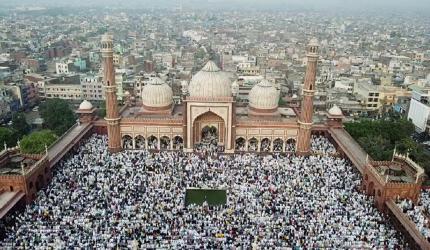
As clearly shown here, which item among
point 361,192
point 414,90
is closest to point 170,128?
point 361,192

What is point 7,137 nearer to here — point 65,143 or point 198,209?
point 65,143

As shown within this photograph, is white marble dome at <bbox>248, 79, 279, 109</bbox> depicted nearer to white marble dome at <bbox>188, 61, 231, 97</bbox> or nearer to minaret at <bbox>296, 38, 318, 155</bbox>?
white marble dome at <bbox>188, 61, 231, 97</bbox>

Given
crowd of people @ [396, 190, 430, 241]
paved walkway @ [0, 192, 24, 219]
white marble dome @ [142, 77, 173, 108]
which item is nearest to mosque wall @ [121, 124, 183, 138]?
white marble dome @ [142, 77, 173, 108]

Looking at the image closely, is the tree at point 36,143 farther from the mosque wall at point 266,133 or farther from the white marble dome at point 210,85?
the mosque wall at point 266,133

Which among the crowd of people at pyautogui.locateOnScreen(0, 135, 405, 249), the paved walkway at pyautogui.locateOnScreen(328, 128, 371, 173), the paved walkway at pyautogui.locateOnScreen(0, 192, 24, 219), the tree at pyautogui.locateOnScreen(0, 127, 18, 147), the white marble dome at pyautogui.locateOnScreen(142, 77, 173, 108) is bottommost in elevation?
the tree at pyautogui.locateOnScreen(0, 127, 18, 147)

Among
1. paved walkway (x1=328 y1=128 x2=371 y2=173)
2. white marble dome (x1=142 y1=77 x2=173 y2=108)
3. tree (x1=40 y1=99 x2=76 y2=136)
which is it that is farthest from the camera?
tree (x1=40 y1=99 x2=76 y2=136)

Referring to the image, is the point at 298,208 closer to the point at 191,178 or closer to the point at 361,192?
the point at 361,192

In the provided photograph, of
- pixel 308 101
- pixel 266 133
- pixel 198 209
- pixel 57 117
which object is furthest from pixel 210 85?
pixel 57 117
